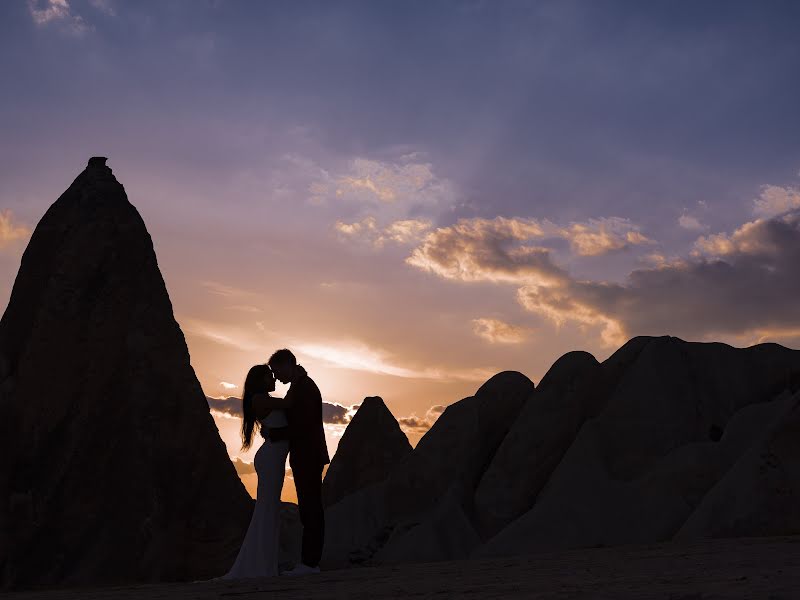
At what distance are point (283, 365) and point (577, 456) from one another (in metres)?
12.1

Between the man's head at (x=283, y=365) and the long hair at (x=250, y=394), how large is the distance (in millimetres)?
165

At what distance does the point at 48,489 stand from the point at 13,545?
1307 mm

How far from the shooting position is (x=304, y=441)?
8523mm

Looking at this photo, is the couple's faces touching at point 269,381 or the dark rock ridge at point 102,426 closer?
A: the couple's faces touching at point 269,381

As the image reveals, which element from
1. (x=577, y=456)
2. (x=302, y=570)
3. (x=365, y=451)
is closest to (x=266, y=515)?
(x=302, y=570)

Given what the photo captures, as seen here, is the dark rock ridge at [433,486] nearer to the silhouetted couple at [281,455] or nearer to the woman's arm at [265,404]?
the silhouetted couple at [281,455]

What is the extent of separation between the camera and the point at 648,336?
21703 mm

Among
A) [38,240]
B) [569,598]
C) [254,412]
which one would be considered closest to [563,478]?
[254,412]

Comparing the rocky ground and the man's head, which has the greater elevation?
the man's head

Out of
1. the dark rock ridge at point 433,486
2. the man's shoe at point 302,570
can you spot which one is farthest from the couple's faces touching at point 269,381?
the dark rock ridge at point 433,486

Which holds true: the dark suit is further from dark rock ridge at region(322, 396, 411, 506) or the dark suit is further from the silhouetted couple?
dark rock ridge at region(322, 396, 411, 506)

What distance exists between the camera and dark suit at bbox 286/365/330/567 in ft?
27.8

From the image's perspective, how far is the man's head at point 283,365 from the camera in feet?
28.1

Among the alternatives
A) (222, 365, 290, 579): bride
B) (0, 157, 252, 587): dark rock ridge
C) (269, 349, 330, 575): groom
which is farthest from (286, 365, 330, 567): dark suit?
(0, 157, 252, 587): dark rock ridge
